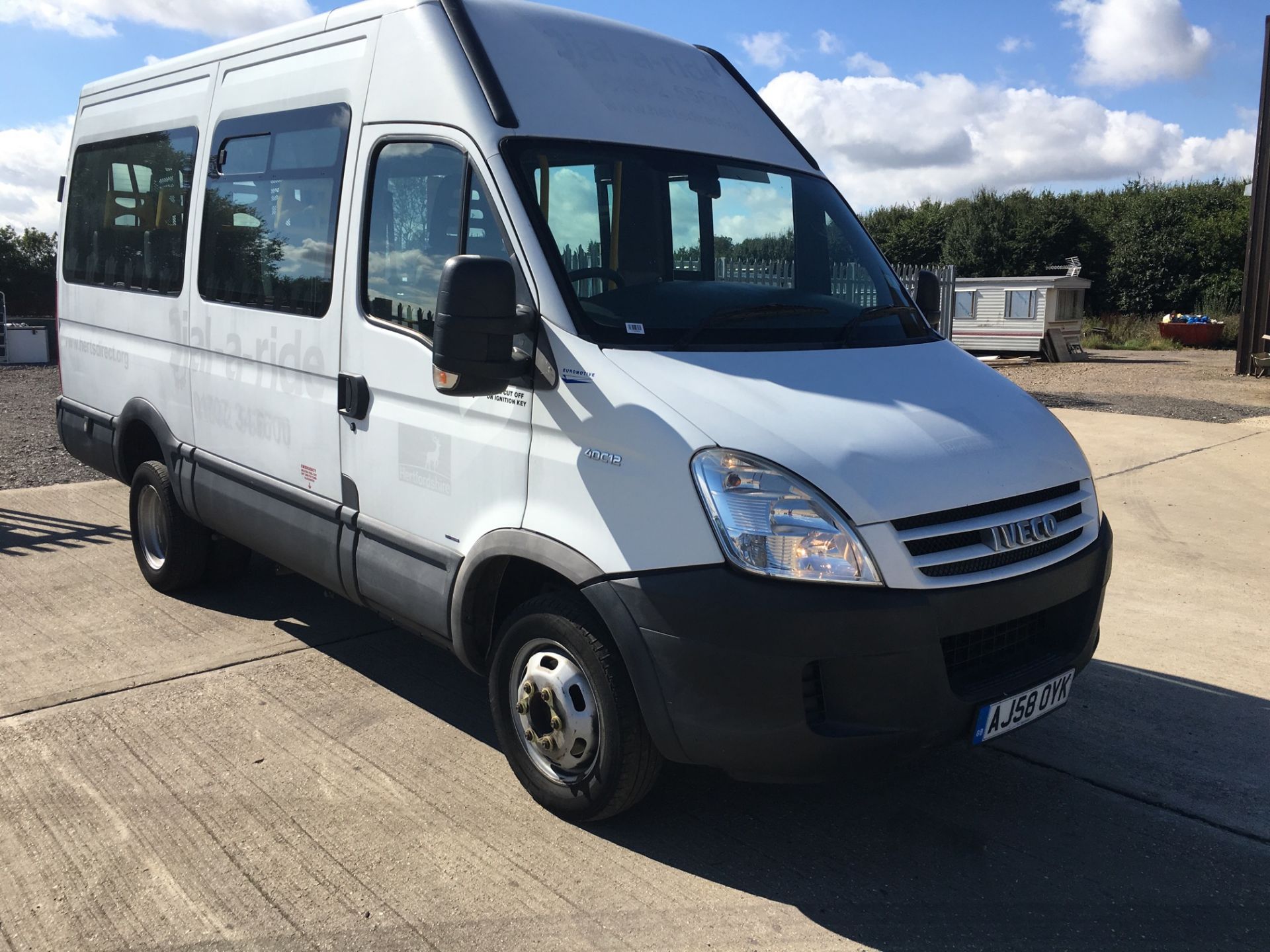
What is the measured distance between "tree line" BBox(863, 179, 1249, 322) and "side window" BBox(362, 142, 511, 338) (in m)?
30.9

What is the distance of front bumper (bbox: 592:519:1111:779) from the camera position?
2854 millimetres

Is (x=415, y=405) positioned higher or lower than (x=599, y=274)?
lower

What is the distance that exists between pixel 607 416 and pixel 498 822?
1.40 m

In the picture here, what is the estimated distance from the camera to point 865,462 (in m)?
3.00

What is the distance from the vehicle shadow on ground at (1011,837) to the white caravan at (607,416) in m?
0.44

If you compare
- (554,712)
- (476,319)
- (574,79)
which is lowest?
(554,712)

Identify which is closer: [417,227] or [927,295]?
[417,227]

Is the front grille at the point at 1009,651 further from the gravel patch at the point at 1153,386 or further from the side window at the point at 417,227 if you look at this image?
the gravel patch at the point at 1153,386

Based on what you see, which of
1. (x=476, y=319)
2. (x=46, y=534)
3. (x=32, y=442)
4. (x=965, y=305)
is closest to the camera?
(x=476, y=319)

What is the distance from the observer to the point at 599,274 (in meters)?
3.50

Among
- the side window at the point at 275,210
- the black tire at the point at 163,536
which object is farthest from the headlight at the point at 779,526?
the black tire at the point at 163,536

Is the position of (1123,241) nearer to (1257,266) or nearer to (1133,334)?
(1133,334)

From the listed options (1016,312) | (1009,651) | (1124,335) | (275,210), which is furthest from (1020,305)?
(1009,651)

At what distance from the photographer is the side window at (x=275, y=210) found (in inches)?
167
